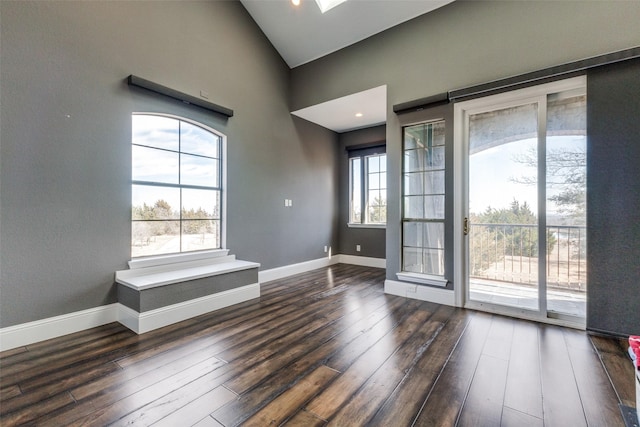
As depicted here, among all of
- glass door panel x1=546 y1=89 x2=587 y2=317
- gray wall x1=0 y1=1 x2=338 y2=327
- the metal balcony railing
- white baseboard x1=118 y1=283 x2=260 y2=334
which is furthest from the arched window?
glass door panel x1=546 y1=89 x2=587 y2=317

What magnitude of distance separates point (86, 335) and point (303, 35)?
4576 millimetres

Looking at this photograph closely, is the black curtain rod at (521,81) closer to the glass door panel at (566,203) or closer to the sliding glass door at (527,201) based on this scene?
the sliding glass door at (527,201)

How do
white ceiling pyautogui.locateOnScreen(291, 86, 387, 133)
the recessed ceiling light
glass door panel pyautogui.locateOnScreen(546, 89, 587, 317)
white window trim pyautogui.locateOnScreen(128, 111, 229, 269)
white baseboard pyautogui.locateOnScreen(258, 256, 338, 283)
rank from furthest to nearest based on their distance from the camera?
white baseboard pyautogui.locateOnScreen(258, 256, 338, 283), white ceiling pyautogui.locateOnScreen(291, 86, 387, 133), the recessed ceiling light, white window trim pyautogui.locateOnScreen(128, 111, 229, 269), glass door panel pyautogui.locateOnScreen(546, 89, 587, 317)

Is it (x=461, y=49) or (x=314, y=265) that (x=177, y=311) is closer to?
(x=314, y=265)

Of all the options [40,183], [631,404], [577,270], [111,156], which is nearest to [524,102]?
[577,270]

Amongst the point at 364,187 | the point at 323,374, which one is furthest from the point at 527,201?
the point at 364,187

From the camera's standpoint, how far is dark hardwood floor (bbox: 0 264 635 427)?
1534 millimetres

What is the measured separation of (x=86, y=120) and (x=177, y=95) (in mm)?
960

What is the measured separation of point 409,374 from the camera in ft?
6.25

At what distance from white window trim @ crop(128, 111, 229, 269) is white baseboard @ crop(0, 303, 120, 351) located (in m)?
0.49

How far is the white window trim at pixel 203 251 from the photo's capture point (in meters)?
3.06

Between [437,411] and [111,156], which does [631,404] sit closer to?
[437,411]

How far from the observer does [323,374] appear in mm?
1903

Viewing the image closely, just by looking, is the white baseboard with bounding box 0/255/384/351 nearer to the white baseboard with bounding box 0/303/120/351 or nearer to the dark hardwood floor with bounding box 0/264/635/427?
the white baseboard with bounding box 0/303/120/351
